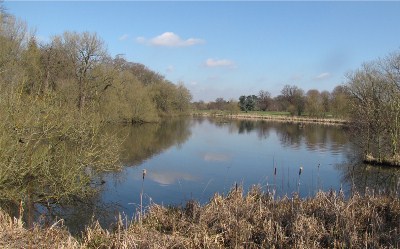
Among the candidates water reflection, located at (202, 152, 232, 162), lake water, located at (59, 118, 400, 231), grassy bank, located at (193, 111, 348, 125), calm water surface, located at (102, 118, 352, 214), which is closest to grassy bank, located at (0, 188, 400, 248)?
lake water, located at (59, 118, 400, 231)

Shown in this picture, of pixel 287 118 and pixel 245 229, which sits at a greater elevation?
pixel 287 118

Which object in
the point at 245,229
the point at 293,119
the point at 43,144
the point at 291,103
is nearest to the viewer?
the point at 245,229

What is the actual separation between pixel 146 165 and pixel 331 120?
57644 millimetres

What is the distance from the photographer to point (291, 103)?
101m

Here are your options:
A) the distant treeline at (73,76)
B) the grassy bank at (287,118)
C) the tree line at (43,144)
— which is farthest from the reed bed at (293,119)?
the tree line at (43,144)

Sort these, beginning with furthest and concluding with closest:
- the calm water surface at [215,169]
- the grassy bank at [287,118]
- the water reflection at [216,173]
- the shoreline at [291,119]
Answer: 1. the grassy bank at [287,118]
2. the shoreline at [291,119]
3. the calm water surface at [215,169]
4. the water reflection at [216,173]

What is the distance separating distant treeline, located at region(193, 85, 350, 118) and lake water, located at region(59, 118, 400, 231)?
123 feet

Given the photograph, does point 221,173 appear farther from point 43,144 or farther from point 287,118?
point 287,118

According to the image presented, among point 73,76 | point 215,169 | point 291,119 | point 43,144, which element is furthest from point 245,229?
point 291,119

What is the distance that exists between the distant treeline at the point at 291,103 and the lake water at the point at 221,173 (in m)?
37.4

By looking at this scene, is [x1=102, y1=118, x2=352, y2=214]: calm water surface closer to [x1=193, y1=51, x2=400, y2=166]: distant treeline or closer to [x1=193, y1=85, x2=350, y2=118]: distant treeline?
[x1=193, y1=51, x2=400, y2=166]: distant treeline

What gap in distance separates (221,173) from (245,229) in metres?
13.2

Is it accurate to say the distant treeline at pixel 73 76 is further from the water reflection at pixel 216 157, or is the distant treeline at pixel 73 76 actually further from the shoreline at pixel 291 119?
the shoreline at pixel 291 119

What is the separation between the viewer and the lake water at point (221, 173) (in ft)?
49.7
